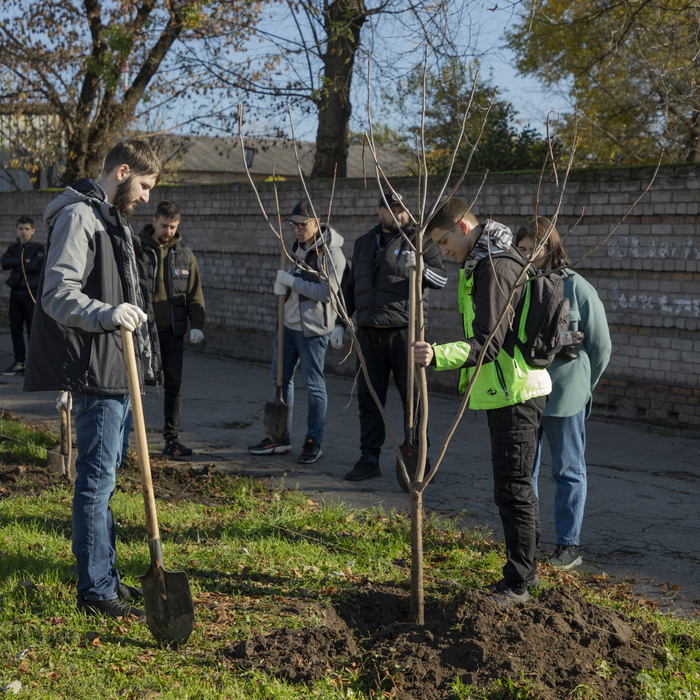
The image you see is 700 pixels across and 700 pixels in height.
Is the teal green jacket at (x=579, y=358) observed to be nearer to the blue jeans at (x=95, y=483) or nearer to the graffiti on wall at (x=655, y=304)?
the blue jeans at (x=95, y=483)

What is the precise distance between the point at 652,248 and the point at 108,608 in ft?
19.7

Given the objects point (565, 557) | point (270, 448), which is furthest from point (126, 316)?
point (270, 448)

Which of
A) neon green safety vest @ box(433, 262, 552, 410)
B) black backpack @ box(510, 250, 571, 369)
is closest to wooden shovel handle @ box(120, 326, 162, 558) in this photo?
neon green safety vest @ box(433, 262, 552, 410)

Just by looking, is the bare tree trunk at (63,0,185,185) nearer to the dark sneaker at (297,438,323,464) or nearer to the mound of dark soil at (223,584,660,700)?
the dark sneaker at (297,438,323,464)

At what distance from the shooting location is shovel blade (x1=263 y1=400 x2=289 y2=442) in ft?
19.4

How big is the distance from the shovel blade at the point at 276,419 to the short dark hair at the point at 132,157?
302 cm

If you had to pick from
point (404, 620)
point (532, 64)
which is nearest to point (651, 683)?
point (404, 620)

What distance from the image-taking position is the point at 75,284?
2.88 meters

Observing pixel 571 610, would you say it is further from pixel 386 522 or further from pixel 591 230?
pixel 591 230

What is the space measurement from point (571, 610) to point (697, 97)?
22.0ft

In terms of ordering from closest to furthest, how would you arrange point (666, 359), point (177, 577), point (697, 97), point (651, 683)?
point (651, 683)
point (177, 577)
point (666, 359)
point (697, 97)

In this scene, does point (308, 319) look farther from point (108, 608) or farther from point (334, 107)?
point (334, 107)

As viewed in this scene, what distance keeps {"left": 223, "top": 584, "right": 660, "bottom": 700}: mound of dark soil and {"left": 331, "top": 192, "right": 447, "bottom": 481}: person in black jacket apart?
227 centimetres

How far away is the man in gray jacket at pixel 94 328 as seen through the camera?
288 centimetres
